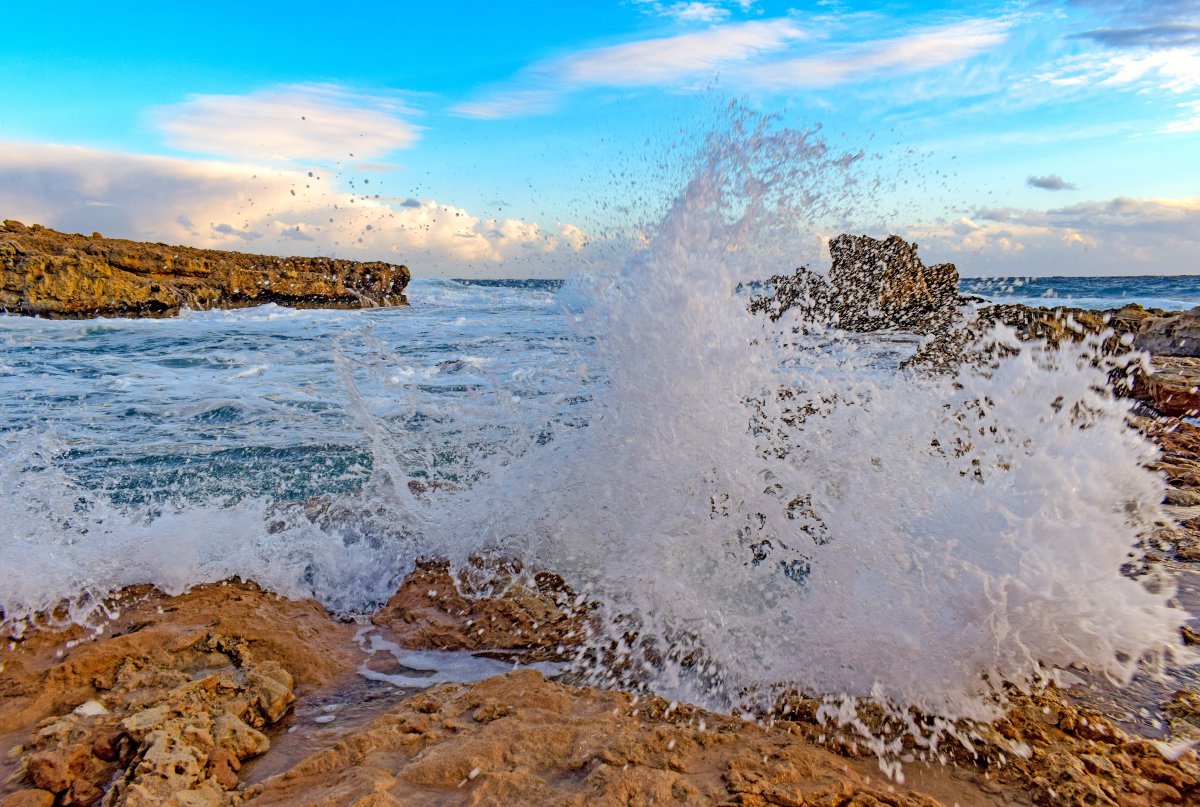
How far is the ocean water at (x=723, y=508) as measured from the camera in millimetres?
2551

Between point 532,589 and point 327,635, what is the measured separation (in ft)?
3.33

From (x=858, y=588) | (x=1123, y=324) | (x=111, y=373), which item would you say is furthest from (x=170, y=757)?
(x=1123, y=324)

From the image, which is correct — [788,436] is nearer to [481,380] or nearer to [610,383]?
[610,383]

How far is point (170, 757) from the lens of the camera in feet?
6.59

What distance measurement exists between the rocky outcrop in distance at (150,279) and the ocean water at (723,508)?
16.9m

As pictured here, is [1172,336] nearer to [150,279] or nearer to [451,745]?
[451,745]

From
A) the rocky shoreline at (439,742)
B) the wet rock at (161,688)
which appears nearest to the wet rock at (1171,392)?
the rocky shoreline at (439,742)

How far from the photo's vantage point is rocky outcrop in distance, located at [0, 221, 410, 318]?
1877cm

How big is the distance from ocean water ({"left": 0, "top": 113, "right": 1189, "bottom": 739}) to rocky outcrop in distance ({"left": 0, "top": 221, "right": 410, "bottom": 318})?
55.6 ft

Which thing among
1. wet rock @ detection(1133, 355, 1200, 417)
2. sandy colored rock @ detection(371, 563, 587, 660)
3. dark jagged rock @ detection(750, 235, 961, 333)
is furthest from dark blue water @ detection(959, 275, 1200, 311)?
sandy colored rock @ detection(371, 563, 587, 660)

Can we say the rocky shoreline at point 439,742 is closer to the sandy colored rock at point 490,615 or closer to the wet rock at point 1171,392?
the sandy colored rock at point 490,615

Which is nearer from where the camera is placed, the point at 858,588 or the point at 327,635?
the point at 858,588

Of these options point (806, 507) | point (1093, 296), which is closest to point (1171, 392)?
point (806, 507)

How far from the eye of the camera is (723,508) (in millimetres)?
3395
